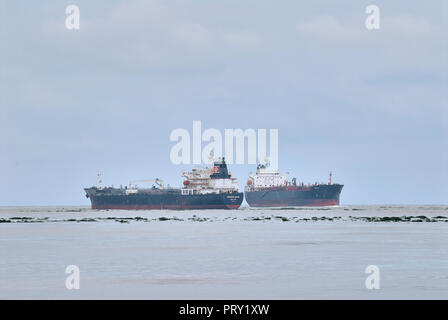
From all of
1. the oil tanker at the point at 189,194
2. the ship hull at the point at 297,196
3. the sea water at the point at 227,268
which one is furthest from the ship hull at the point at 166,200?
the sea water at the point at 227,268

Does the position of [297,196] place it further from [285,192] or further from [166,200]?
[166,200]

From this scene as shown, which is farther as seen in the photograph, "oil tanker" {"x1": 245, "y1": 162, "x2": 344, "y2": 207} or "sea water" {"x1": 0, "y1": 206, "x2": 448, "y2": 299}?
"oil tanker" {"x1": 245, "y1": 162, "x2": 344, "y2": 207}

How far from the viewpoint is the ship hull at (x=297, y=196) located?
165625 millimetres

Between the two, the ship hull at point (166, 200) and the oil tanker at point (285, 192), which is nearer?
the ship hull at point (166, 200)

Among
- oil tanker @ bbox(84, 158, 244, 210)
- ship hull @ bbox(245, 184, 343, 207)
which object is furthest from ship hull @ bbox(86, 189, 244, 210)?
ship hull @ bbox(245, 184, 343, 207)

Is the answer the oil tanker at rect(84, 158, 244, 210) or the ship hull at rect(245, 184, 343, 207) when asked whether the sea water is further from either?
the ship hull at rect(245, 184, 343, 207)

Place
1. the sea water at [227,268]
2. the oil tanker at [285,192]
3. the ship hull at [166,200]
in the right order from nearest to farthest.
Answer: the sea water at [227,268] < the ship hull at [166,200] < the oil tanker at [285,192]

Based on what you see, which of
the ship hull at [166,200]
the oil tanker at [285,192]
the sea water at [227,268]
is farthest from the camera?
the oil tanker at [285,192]

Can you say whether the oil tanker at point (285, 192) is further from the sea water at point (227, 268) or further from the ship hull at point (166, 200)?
the sea water at point (227, 268)

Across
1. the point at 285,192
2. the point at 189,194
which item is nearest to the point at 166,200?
the point at 189,194

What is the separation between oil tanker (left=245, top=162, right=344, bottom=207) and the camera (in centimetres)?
16562

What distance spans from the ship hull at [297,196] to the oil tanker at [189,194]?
18.7 m
